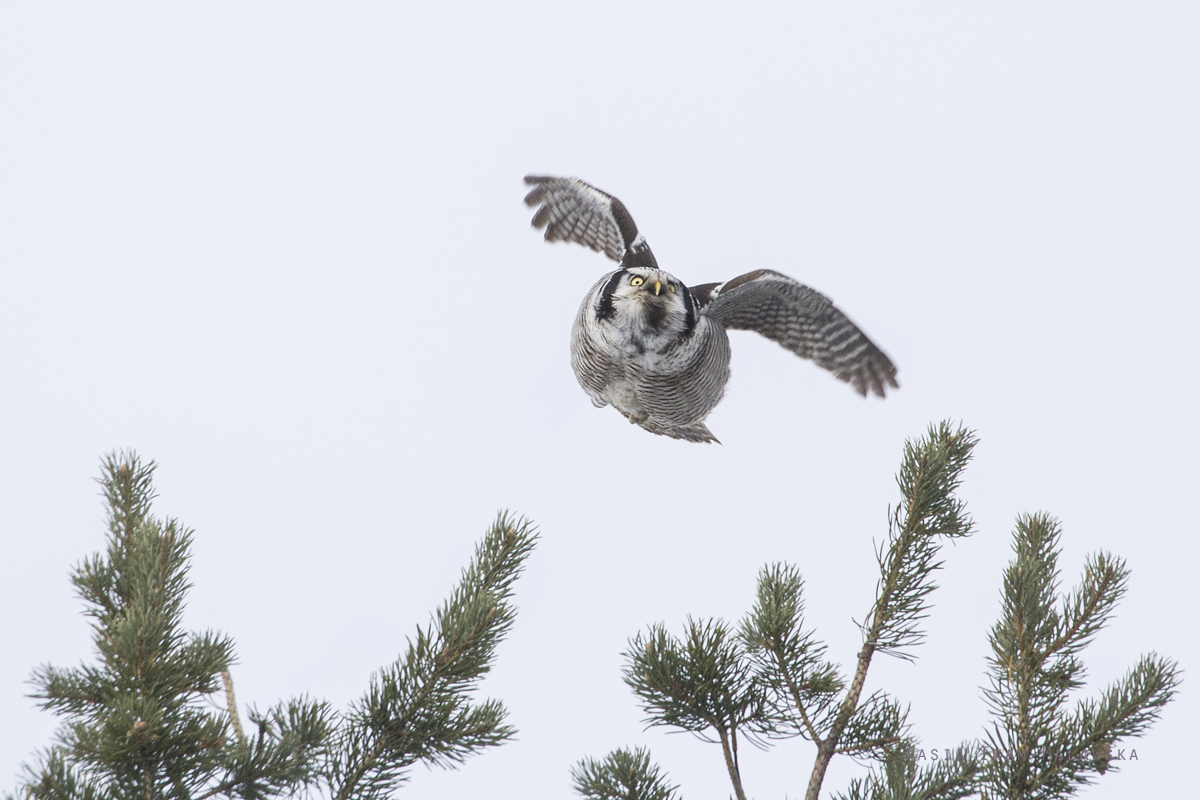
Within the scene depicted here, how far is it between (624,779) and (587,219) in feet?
14.0

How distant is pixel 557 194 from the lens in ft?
18.2

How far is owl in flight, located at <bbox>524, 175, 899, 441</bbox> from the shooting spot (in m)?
4.38

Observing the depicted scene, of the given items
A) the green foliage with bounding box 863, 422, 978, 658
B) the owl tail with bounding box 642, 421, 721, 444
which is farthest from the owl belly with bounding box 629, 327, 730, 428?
the green foliage with bounding box 863, 422, 978, 658

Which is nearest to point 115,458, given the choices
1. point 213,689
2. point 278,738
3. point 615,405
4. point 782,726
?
point 213,689

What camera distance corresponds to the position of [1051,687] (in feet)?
5.80

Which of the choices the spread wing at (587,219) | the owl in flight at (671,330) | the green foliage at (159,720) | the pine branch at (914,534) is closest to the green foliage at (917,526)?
the pine branch at (914,534)

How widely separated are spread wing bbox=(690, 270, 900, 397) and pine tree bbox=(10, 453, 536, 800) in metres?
3.00

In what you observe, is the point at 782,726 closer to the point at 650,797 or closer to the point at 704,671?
the point at 704,671

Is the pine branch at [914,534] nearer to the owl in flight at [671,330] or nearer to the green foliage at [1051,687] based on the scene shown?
the green foliage at [1051,687]

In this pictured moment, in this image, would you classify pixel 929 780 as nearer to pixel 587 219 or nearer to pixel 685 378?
pixel 685 378

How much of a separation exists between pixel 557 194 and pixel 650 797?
4.27m

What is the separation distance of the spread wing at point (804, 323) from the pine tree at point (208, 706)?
300 cm

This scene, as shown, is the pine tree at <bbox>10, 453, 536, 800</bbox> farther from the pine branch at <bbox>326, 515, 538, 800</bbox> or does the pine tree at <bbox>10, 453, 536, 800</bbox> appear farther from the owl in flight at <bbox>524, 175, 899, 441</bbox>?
the owl in flight at <bbox>524, 175, 899, 441</bbox>

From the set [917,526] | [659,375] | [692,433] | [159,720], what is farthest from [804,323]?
[159,720]
